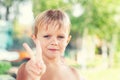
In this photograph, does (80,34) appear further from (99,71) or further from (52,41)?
(52,41)

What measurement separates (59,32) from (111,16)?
1.97 metres

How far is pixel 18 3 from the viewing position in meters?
2.07

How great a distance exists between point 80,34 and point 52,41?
1.97 metres

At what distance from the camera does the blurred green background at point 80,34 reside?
2.02 m

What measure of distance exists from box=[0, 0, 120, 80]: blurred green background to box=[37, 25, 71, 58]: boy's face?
0.88 meters

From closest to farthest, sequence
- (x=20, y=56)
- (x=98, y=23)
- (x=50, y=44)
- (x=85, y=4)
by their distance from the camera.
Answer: (x=50, y=44), (x=20, y=56), (x=85, y=4), (x=98, y=23)

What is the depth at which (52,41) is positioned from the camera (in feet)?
2.20

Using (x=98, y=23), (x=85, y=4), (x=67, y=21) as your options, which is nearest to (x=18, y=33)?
(x=85, y=4)

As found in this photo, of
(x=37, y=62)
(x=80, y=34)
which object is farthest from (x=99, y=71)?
(x=37, y=62)

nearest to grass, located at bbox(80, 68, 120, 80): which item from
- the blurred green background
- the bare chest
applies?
the blurred green background

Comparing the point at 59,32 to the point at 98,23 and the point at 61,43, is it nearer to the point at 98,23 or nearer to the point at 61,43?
the point at 61,43

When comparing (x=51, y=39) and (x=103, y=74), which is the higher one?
(x=51, y=39)

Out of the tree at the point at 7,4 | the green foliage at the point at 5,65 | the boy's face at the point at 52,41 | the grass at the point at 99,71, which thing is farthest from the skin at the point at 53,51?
the grass at the point at 99,71

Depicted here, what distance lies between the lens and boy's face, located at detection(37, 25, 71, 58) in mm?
675
